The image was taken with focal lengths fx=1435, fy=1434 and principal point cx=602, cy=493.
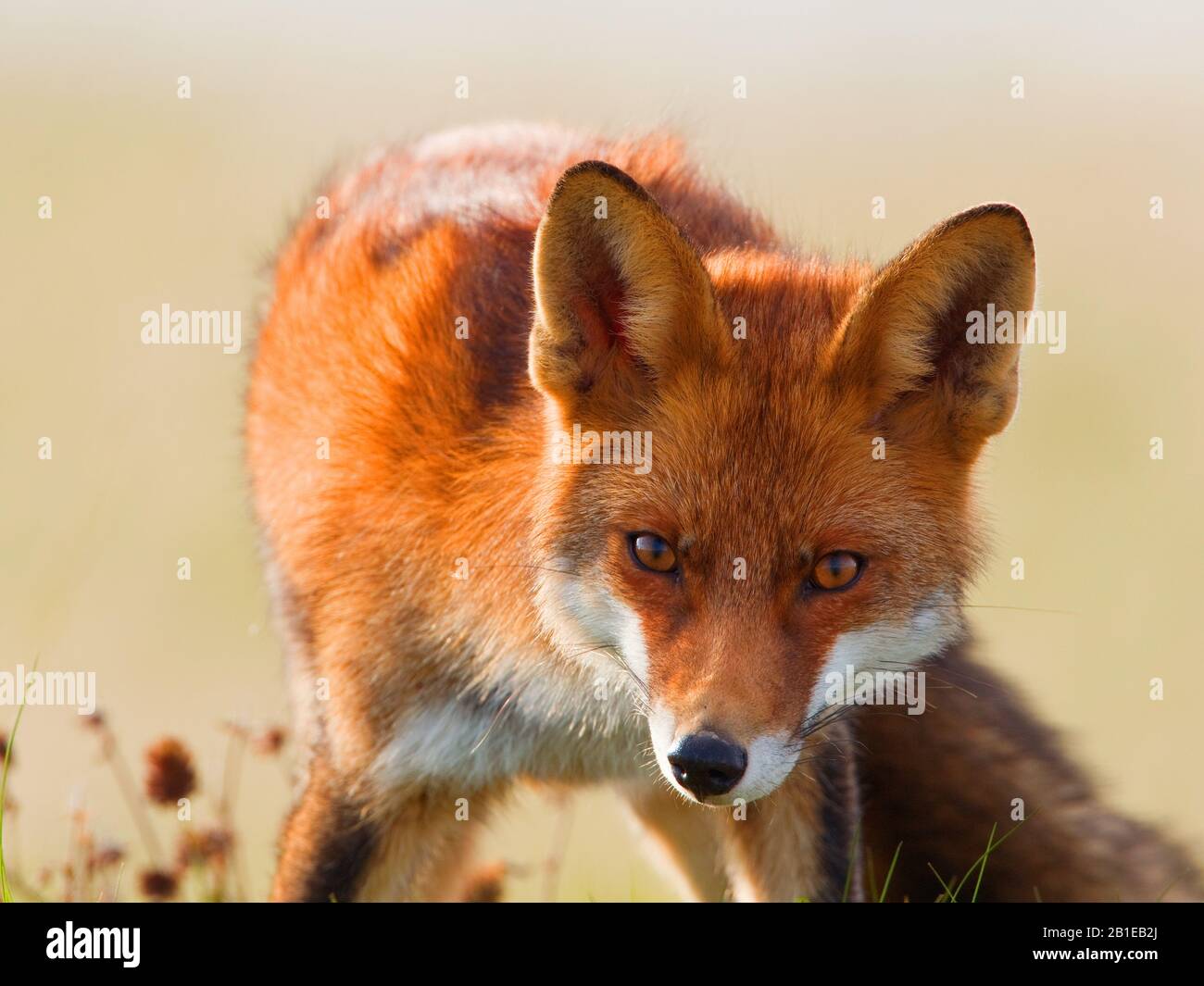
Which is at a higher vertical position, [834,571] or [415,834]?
[834,571]

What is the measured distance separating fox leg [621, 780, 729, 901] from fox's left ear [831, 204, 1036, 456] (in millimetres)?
2220

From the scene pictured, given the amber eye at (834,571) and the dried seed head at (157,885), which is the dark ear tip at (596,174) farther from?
the dried seed head at (157,885)

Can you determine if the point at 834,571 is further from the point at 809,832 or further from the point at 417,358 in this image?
the point at 417,358

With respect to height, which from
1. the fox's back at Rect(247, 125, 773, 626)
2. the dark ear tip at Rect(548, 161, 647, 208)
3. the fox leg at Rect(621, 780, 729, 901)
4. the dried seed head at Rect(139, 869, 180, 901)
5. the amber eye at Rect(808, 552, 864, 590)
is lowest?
the dried seed head at Rect(139, 869, 180, 901)

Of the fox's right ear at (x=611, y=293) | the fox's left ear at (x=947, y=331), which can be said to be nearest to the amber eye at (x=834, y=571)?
the fox's left ear at (x=947, y=331)

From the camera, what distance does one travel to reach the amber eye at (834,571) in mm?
4523

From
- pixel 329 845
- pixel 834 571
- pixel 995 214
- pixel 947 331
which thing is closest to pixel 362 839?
pixel 329 845

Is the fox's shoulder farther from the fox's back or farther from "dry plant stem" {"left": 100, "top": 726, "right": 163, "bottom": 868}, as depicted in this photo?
"dry plant stem" {"left": 100, "top": 726, "right": 163, "bottom": 868}

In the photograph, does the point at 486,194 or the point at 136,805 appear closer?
the point at 486,194

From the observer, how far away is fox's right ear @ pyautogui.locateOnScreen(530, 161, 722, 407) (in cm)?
456

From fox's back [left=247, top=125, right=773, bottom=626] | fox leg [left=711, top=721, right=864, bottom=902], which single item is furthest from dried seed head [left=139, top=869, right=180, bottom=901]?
fox leg [left=711, top=721, right=864, bottom=902]

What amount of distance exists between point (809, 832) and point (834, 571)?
147cm

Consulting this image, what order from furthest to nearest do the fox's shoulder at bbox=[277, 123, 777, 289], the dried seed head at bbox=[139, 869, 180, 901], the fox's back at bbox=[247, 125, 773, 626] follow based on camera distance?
the dried seed head at bbox=[139, 869, 180, 901] < the fox's shoulder at bbox=[277, 123, 777, 289] < the fox's back at bbox=[247, 125, 773, 626]

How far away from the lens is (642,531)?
4.58m
